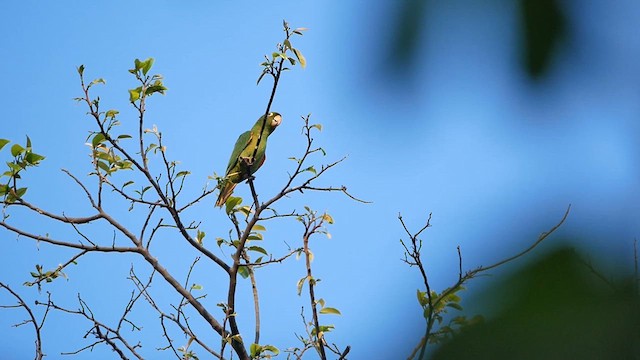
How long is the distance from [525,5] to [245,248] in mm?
2582

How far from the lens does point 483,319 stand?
1.23 feet

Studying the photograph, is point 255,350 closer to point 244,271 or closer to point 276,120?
point 244,271

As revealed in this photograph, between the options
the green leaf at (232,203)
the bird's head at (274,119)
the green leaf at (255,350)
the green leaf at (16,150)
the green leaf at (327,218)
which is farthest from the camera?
the bird's head at (274,119)

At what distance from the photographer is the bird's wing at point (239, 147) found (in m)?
4.33

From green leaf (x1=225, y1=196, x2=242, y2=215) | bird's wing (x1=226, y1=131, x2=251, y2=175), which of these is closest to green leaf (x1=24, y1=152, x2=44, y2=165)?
green leaf (x1=225, y1=196, x2=242, y2=215)

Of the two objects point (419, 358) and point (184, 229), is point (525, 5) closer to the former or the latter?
point (419, 358)

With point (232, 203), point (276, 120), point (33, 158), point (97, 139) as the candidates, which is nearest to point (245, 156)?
point (276, 120)

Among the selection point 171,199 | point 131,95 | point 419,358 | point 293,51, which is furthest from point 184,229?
point 419,358

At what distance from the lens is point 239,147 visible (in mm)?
4477

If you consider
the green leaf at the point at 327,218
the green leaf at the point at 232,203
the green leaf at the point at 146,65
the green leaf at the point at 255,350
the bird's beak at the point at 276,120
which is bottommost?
the green leaf at the point at 255,350

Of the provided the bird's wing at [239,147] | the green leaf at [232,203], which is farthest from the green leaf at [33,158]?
the bird's wing at [239,147]

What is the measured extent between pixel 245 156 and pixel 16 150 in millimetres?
1665

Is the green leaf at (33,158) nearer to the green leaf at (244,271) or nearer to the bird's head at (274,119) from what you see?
the green leaf at (244,271)

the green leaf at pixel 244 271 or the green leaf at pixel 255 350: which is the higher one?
the green leaf at pixel 244 271
